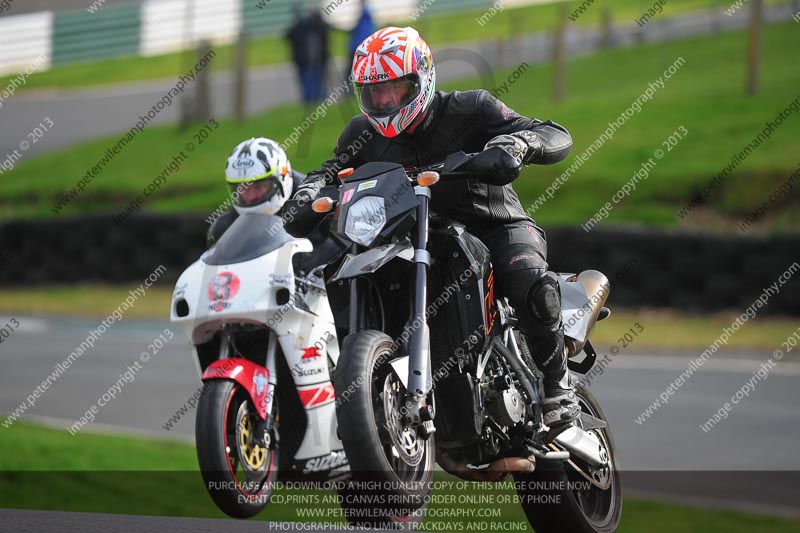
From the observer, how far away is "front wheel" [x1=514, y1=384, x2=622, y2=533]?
5.43 m

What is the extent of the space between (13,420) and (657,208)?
867 centimetres

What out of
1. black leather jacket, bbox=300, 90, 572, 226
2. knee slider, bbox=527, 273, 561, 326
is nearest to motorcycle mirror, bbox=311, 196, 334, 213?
black leather jacket, bbox=300, 90, 572, 226

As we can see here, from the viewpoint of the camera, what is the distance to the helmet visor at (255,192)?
22.6 feet

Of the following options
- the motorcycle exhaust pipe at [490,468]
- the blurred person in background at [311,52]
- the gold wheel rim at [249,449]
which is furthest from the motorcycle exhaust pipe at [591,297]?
the blurred person in background at [311,52]

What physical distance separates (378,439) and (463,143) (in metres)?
1.57

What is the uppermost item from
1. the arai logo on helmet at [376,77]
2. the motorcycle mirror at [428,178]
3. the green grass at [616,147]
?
the arai logo on helmet at [376,77]

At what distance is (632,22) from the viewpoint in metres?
31.1

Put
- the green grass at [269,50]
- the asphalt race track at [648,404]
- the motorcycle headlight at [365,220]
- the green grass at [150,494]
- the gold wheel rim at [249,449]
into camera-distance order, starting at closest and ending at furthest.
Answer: the motorcycle headlight at [365,220] → the gold wheel rim at [249,449] → the green grass at [150,494] → the asphalt race track at [648,404] → the green grass at [269,50]

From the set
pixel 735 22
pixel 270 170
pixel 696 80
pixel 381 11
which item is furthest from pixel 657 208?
pixel 381 11

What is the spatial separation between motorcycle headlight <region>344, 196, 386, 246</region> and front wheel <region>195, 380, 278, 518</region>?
1422 millimetres

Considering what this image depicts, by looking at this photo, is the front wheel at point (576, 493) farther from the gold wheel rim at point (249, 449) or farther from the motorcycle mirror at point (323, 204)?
the motorcycle mirror at point (323, 204)

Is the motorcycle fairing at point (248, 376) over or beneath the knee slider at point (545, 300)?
beneath

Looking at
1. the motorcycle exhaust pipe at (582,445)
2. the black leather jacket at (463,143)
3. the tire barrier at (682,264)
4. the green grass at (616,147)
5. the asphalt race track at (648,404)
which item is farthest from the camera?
the green grass at (616,147)

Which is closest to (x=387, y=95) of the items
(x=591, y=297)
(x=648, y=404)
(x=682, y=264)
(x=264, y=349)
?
(x=591, y=297)
